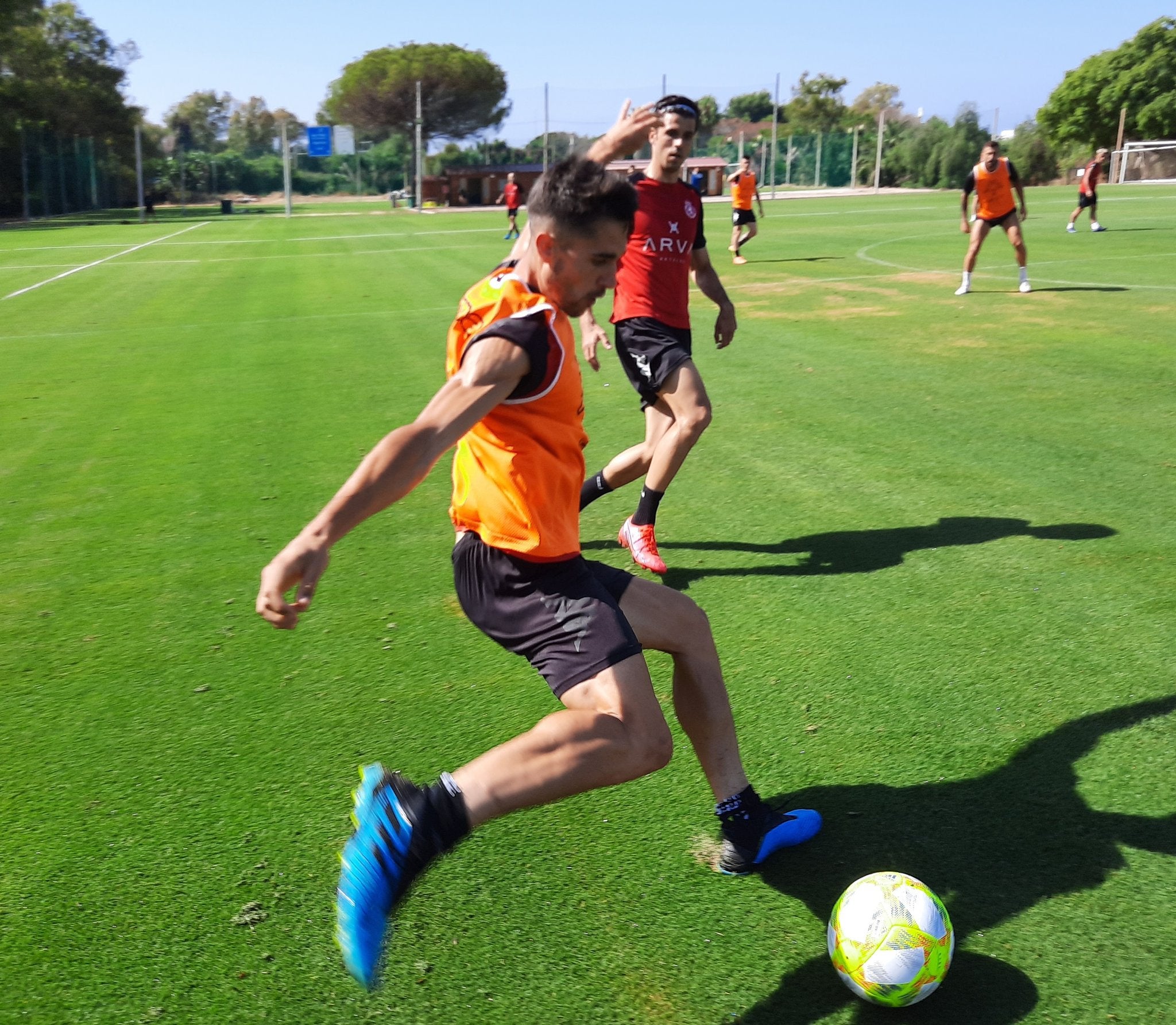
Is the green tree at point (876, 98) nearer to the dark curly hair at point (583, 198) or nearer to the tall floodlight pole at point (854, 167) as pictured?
the tall floodlight pole at point (854, 167)

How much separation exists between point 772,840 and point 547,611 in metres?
1.01

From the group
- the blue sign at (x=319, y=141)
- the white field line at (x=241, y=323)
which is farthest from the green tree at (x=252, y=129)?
the white field line at (x=241, y=323)

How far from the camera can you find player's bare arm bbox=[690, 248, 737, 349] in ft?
20.1

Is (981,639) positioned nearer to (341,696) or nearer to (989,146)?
(341,696)

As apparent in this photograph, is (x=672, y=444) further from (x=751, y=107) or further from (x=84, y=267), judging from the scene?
(x=751, y=107)

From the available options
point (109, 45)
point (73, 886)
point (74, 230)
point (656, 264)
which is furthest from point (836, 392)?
point (109, 45)

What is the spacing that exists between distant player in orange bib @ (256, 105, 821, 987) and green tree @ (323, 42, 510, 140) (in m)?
96.1

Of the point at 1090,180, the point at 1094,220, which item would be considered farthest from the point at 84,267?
the point at 1094,220

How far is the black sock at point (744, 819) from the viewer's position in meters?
3.08

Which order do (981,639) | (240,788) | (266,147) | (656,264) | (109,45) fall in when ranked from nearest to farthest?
(240,788), (981,639), (656,264), (109,45), (266,147)

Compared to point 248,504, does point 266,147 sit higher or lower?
higher

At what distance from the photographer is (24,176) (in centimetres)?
5156

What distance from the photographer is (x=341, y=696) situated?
4.30 metres

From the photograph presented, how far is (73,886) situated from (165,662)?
1629mm
